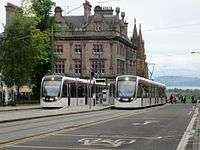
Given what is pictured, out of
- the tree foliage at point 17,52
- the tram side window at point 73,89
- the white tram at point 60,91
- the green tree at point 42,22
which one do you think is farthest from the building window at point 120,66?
the tram side window at point 73,89

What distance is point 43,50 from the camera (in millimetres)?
81312

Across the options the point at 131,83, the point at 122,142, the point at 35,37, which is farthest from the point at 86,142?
the point at 35,37

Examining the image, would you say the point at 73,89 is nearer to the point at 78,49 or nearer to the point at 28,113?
the point at 28,113

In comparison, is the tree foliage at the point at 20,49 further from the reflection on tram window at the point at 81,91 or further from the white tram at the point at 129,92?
the white tram at the point at 129,92

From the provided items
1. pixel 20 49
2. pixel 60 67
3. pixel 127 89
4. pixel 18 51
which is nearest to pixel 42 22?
pixel 20 49

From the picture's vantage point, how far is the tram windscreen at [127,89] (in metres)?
59.1

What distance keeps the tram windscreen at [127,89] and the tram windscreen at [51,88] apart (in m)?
6.13

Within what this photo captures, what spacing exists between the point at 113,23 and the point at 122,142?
96371 mm

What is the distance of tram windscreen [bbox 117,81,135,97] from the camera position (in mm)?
59062

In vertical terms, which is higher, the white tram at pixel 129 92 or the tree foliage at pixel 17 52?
the tree foliage at pixel 17 52

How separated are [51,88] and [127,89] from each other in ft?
25.0

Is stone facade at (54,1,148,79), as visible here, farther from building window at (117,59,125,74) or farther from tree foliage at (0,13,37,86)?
tree foliage at (0,13,37,86)

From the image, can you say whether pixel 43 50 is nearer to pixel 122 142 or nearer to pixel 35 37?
pixel 35 37

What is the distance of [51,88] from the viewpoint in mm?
59156
